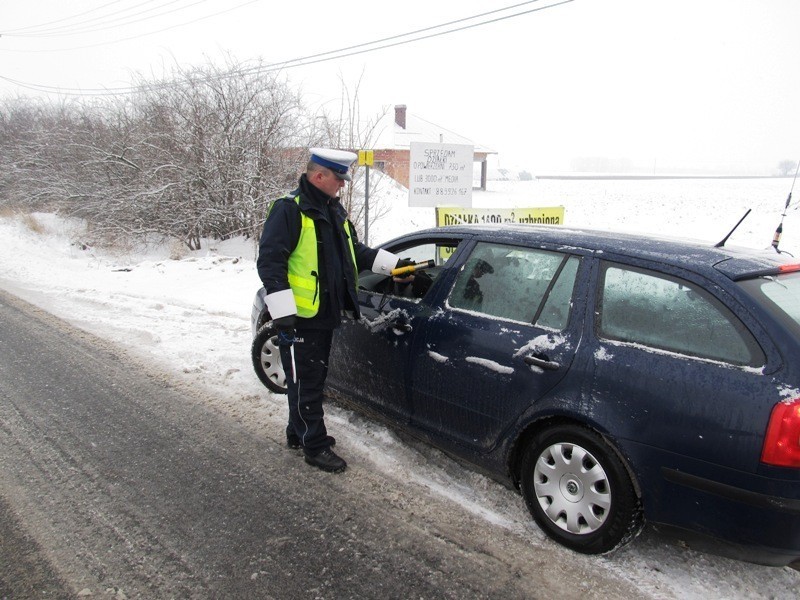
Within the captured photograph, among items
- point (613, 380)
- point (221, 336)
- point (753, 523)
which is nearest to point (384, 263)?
point (613, 380)

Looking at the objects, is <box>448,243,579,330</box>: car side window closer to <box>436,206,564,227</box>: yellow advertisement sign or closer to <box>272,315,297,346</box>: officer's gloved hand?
<box>272,315,297,346</box>: officer's gloved hand

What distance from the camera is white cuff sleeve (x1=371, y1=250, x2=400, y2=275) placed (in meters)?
3.70

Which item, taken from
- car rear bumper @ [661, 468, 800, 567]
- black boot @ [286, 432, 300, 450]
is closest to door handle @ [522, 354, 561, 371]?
car rear bumper @ [661, 468, 800, 567]

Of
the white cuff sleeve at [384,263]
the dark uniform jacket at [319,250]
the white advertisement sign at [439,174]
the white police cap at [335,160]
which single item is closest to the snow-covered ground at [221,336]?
the dark uniform jacket at [319,250]

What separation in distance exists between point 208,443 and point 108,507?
809 millimetres

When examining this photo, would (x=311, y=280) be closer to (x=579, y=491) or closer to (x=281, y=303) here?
(x=281, y=303)

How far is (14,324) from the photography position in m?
6.53

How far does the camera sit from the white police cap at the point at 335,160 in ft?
10.3

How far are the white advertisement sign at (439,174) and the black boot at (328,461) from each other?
232 inches

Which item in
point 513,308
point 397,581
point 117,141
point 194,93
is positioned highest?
point 194,93

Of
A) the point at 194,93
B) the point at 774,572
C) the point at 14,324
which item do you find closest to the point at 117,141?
the point at 194,93

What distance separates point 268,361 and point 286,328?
1.47 meters

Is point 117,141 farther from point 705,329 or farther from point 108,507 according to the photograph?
point 705,329

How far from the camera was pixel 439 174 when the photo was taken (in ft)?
29.1
